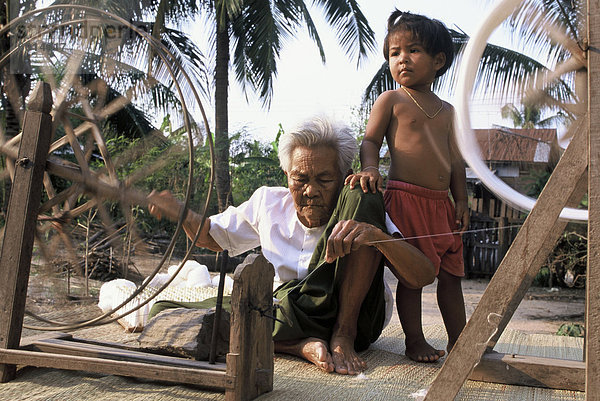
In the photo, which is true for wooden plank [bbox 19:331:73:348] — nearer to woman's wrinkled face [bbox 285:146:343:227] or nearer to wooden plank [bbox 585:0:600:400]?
woman's wrinkled face [bbox 285:146:343:227]

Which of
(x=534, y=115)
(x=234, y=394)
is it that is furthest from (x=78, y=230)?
(x=534, y=115)

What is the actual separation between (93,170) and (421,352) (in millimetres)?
1425

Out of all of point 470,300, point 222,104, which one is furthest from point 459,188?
point 222,104

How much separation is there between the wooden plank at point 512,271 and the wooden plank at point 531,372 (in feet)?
2.12

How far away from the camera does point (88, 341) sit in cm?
219

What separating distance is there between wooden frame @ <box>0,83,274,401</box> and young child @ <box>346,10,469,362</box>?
2.43 feet

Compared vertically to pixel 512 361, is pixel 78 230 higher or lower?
higher

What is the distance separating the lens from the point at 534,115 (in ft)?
5.60

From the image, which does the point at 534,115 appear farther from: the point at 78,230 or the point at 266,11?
the point at 266,11

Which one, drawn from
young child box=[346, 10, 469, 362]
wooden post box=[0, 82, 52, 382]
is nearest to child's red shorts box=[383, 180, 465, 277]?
young child box=[346, 10, 469, 362]

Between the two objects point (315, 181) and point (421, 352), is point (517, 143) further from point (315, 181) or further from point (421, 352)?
point (421, 352)

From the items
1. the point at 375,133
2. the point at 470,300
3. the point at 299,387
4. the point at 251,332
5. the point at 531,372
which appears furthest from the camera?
the point at 470,300

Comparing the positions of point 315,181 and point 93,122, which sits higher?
point 93,122

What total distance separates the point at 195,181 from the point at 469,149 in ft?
3.21
